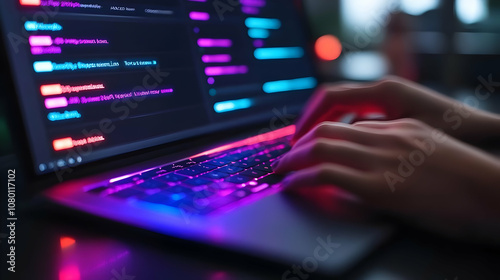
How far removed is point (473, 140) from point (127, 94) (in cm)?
50

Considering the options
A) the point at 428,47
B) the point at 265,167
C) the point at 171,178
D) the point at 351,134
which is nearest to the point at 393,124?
the point at 351,134

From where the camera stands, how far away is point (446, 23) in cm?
187

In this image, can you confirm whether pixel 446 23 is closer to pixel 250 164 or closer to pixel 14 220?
pixel 250 164

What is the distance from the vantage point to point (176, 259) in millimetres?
346

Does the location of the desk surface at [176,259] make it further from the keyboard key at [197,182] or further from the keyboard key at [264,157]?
the keyboard key at [264,157]

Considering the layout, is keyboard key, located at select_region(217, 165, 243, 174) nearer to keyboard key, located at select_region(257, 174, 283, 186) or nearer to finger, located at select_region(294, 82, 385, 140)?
keyboard key, located at select_region(257, 174, 283, 186)

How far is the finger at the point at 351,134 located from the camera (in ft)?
1.49

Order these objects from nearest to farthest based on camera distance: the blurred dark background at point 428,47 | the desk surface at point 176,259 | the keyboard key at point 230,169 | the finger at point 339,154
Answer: the desk surface at point 176,259 < the finger at point 339,154 < the keyboard key at point 230,169 < the blurred dark background at point 428,47

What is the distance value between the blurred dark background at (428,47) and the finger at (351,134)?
0.59m

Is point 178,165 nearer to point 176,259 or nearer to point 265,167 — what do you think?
point 265,167

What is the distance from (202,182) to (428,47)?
2368 mm

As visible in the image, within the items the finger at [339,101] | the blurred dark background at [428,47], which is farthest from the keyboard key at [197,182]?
the blurred dark background at [428,47]

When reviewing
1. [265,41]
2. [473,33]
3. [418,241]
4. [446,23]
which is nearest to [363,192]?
[418,241]

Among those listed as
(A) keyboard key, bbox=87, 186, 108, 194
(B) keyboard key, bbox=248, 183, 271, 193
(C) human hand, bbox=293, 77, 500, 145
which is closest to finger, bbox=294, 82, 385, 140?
(C) human hand, bbox=293, 77, 500, 145
